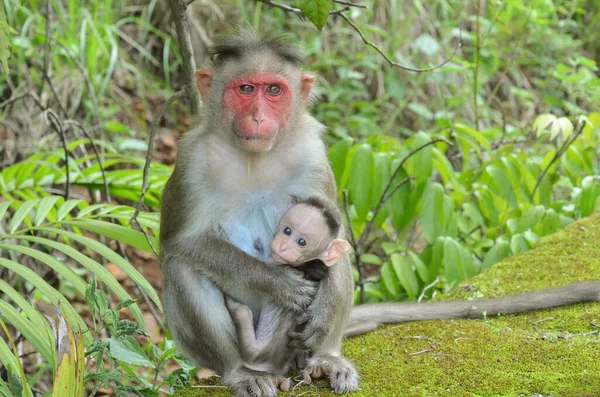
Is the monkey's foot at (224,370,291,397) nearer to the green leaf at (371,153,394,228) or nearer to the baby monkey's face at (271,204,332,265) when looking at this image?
the baby monkey's face at (271,204,332,265)

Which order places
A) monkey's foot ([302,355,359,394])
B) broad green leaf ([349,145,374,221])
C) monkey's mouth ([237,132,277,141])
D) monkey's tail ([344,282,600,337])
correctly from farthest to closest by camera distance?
broad green leaf ([349,145,374,221])
monkey's tail ([344,282,600,337])
monkey's mouth ([237,132,277,141])
monkey's foot ([302,355,359,394])

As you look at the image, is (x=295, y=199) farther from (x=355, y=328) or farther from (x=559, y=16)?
(x=559, y=16)

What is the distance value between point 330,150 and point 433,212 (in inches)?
32.5

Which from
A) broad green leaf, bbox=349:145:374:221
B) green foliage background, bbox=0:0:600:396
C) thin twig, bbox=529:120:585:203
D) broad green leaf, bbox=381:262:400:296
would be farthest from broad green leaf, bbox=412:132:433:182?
thin twig, bbox=529:120:585:203

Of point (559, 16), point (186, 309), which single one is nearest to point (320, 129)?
point (186, 309)

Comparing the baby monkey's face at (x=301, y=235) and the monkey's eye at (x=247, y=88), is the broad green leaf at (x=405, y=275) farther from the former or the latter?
the monkey's eye at (x=247, y=88)

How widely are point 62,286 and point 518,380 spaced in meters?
4.52

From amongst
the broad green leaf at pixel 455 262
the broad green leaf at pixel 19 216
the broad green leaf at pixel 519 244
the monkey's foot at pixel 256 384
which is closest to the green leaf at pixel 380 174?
the broad green leaf at pixel 455 262

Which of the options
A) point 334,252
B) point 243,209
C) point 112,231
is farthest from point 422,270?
point 112,231

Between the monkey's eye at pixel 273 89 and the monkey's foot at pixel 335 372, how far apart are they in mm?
1292

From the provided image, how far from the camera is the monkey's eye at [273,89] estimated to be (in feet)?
12.6

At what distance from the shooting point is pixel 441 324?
429 cm

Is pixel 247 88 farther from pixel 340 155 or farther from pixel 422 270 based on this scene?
pixel 422 270

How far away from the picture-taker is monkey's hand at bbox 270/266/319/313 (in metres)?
3.77
